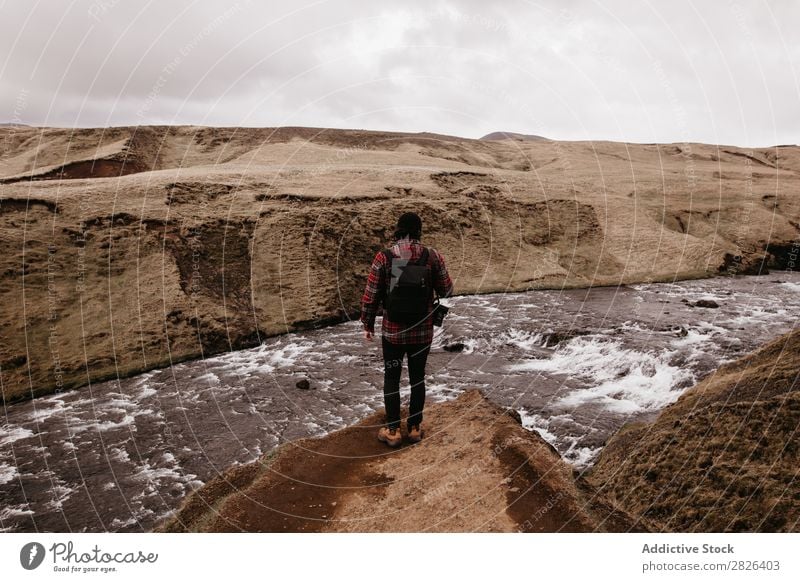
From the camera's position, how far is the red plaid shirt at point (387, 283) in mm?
8805

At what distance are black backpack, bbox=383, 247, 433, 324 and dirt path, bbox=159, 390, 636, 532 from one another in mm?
2422

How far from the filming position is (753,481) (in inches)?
242

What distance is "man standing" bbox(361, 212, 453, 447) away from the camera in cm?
863

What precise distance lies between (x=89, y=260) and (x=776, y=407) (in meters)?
25.0

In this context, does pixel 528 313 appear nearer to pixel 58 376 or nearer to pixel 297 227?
pixel 297 227

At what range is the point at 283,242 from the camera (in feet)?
89.5

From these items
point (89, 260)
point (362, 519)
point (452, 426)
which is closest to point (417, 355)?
point (452, 426)

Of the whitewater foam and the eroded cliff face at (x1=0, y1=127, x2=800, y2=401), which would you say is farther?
the eroded cliff face at (x1=0, y1=127, x2=800, y2=401)

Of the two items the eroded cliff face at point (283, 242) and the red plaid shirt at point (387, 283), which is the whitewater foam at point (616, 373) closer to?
the red plaid shirt at point (387, 283)

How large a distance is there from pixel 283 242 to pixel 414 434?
2001 centimetres

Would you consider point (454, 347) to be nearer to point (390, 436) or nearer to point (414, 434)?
point (414, 434)

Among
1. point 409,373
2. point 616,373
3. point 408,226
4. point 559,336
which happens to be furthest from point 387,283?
point 559,336

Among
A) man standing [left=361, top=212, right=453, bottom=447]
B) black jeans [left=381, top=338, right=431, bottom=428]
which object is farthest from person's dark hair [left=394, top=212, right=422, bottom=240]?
black jeans [left=381, top=338, right=431, bottom=428]

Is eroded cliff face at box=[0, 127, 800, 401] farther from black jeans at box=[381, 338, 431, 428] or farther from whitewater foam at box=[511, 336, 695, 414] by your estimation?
black jeans at box=[381, 338, 431, 428]
